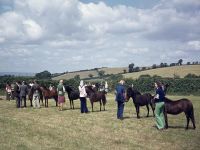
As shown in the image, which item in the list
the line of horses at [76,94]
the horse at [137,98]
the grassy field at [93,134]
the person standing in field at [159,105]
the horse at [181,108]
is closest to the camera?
the grassy field at [93,134]

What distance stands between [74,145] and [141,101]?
9382 mm

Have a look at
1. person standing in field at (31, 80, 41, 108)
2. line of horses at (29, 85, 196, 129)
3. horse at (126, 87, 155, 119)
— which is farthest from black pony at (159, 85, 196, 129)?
person standing in field at (31, 80, 41, 108)

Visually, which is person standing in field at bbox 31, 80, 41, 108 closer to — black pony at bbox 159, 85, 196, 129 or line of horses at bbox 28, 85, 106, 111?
line of horses at bbox 28, 85, 106, 111

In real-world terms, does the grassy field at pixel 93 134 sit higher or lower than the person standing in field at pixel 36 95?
lower

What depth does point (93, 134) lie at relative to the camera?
17.7m

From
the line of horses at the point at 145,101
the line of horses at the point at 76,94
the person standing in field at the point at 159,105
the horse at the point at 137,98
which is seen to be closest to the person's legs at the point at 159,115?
the person standing in field at the point at 159,105

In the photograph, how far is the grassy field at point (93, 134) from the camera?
1519cm

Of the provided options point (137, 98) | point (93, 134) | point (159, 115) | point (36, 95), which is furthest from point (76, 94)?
point (93, 134)

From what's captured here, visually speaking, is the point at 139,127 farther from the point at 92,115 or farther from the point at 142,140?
the point at 92,115

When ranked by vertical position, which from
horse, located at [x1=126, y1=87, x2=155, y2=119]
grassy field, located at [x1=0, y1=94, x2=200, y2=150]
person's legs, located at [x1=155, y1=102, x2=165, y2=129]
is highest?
horse, located at [x1=126, y1=87, x2=155, y2=119]

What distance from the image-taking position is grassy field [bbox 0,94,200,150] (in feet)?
49.8

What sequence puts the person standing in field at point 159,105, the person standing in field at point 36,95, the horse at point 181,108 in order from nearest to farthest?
the horse at point 181,108, the person standing in field at point 159,105, the person standing in field at point 36,95

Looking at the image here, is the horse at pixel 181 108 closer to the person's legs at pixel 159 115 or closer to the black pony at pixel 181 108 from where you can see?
the black pony at pixel 181 108

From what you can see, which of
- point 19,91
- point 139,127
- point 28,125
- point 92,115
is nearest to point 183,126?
point 139,127
